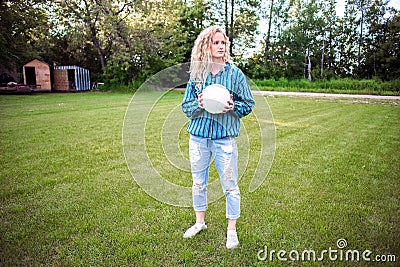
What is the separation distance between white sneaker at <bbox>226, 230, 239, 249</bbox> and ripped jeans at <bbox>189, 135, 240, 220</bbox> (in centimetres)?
12

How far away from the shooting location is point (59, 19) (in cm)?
2231

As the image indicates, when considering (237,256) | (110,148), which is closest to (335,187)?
(237,256)

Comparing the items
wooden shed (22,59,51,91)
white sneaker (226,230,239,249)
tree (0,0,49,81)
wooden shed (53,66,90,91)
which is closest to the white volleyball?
white sneaker (226,230,239,249)

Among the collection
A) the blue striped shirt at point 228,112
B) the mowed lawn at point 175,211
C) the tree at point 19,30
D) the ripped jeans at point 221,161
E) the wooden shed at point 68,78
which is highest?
the tree at point 19,30

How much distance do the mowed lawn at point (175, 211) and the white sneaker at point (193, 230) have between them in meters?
0.06

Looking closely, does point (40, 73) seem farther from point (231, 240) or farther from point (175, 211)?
point (231, 240)

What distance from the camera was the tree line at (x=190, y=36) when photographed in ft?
70.0

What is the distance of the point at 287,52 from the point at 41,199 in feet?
105

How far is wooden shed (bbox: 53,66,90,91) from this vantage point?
21609 mm

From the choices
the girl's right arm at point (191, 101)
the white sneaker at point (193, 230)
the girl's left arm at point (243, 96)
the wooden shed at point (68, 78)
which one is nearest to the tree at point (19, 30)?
the wooden shed at point (68, 78)

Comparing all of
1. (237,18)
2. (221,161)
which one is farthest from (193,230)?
(237,18)

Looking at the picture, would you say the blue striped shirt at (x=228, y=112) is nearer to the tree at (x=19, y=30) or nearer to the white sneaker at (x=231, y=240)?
the white sneaker at (x=231, y=240)

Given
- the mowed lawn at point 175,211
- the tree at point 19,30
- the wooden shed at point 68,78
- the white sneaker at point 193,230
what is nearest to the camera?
the mowed lawn at point 175,211

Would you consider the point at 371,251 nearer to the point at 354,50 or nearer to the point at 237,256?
the point at 237,256
